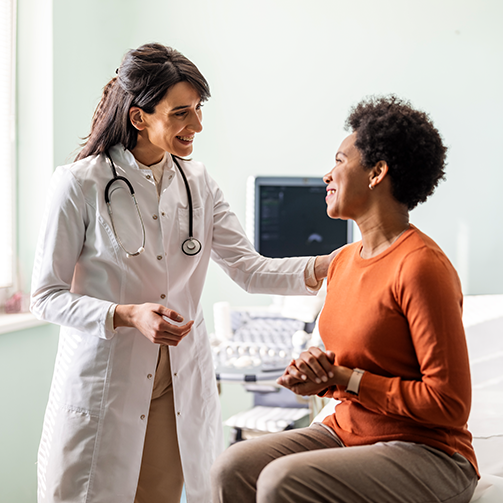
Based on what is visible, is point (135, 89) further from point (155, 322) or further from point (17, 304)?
point (17, 304)

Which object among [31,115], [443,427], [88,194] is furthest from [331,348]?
[31,115]

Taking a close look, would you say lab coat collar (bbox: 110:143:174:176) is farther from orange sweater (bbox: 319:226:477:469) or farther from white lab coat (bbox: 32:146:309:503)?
orange sweater (bbox: 319:226:477:469)

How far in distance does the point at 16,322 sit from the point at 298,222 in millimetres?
1303

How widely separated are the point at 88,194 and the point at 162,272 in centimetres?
26

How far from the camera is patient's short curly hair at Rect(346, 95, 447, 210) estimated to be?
1.05 meters

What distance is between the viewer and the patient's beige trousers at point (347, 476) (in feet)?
2.87

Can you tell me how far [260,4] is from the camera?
8.97ft

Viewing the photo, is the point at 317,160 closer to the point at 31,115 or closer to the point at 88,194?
the point at 31,115

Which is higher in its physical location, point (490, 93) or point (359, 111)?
point (490, 93)

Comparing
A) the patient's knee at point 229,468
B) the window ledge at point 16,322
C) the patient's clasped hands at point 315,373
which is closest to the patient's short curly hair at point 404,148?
the patient's clasped hands at point 315,373

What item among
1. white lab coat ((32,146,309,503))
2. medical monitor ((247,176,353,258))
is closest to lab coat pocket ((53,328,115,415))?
white lab coat ((32,146,309,503))

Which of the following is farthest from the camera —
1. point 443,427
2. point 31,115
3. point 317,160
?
point 317,160

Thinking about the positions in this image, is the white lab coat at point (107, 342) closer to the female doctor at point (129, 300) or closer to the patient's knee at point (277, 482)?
the female doctor at point (129, 300)

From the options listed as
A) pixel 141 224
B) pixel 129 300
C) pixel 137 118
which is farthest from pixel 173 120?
pixel 129 300
